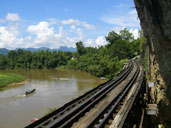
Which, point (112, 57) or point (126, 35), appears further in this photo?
point (126, 35)

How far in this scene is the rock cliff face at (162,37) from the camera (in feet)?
20.7

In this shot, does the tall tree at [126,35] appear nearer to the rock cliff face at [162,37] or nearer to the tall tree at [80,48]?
the tall tree at [80,48]

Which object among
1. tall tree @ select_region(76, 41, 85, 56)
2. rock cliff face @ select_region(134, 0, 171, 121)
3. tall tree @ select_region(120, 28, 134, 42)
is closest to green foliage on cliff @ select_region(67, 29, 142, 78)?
tall tree @ select_region(120, 28, 134, 42)

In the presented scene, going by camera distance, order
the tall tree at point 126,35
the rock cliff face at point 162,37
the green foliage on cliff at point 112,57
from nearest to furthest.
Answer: the rock cliff face at point 162,37
the green foliage on cliff at point 112,57
the tall tree at point 126,35

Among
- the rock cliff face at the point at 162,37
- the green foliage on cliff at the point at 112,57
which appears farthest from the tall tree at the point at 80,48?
the rock cliff face at the point at 162,37

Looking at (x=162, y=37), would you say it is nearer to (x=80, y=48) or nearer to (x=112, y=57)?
(x=112, y=57)

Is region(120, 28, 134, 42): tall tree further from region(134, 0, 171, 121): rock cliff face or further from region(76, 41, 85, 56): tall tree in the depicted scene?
region(134, 0, 171, 121): rock cliff face

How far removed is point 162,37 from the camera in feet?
22.3

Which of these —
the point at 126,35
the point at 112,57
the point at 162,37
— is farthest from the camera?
the point at 126,35

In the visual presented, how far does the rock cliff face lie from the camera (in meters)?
6.32

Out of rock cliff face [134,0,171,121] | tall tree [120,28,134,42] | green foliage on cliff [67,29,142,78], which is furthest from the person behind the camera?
tall tree [120,28,134,42]

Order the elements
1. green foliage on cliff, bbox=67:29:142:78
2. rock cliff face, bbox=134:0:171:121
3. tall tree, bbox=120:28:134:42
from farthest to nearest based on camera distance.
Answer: tall tree, bbox=120:28:134:42 → green foliage on cliff, bbox=67:29:142:78 → rock cliff face, bbox=134:0:171:121

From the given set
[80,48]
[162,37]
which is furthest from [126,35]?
[162,37]

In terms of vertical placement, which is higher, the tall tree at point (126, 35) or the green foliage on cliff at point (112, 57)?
the tall tree at point (126, 35)
